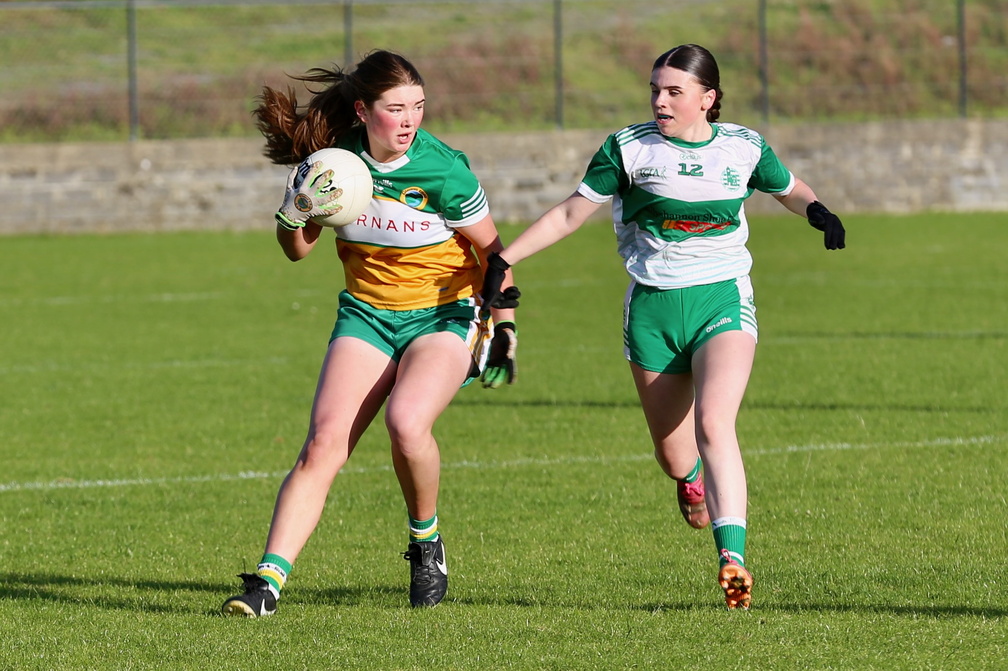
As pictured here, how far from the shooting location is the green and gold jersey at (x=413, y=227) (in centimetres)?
571

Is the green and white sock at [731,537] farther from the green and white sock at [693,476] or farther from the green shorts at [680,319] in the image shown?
the green and white sock at [693,476]

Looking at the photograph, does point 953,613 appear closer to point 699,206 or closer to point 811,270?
point 699,206

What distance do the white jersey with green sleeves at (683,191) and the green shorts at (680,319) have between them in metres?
0.04

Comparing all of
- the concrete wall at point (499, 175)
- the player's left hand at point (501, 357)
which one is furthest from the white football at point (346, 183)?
the concrete wall at point (499, 175)

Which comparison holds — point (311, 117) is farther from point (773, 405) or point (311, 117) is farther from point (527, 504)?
point (773, 405)

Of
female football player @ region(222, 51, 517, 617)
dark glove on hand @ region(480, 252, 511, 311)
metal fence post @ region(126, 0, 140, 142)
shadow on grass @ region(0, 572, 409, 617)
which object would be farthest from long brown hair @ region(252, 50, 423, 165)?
metal fence post @ region(126, 0, 140, 142)

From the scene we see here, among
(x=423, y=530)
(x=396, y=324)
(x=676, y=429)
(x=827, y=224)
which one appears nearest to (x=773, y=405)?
(x=676, y=429)

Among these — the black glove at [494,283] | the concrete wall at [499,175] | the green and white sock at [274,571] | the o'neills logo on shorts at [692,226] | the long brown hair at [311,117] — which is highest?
the long brown hair at [311,117]

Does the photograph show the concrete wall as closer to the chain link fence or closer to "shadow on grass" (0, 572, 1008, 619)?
the chain link fence

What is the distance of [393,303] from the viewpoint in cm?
576

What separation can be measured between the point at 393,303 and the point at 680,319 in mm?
1072

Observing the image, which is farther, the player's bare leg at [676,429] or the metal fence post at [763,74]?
the metal fence post at [763,74]

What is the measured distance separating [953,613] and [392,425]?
2.07 metres

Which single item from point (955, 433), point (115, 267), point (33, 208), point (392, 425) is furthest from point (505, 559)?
point (33, 208)
